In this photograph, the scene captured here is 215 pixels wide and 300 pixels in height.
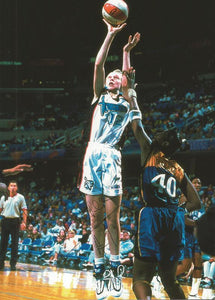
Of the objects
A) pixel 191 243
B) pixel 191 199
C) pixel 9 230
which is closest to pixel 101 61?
pixel 191 199

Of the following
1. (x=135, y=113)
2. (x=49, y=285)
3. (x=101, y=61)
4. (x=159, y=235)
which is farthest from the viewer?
(x=49, y=285)

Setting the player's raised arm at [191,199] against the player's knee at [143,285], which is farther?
the player's raised arm at [191,199]

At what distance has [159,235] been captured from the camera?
14.8 ft

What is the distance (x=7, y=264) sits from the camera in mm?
12422

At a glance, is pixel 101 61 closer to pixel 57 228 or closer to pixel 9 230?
pixel 9 230

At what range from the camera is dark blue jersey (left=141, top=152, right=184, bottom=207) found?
4559 millimetres

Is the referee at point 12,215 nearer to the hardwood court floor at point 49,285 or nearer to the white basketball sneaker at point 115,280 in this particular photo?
the hardwood court floor at point 49,285

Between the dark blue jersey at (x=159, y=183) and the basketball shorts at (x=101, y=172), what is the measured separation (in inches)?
34.5

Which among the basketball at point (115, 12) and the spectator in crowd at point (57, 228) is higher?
the basketball at point (115, 12)

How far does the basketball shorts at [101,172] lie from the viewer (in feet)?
18.0

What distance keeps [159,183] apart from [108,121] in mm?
1202

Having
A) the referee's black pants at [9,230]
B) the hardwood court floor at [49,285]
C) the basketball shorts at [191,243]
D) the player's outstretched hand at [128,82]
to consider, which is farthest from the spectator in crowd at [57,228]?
the player's outstretched hand at [128,82]

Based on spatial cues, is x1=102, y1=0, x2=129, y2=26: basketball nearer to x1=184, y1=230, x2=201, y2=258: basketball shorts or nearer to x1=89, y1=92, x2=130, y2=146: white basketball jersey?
x1=89, y1=92, x2=130, y2=146: white basketball jersey

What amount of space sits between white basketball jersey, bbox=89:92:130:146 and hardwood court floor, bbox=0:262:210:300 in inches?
103
